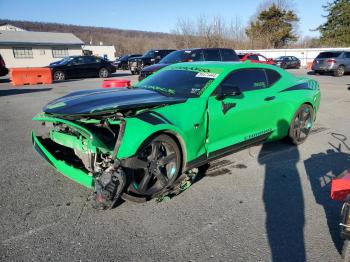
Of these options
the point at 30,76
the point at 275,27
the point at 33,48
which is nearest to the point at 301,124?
the point at 30,76

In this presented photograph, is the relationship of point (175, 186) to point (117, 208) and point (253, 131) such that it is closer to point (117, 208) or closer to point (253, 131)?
point (117, 208)

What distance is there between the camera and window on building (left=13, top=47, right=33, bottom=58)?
125 feet

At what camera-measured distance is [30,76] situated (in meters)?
17.5

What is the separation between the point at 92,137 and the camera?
124 inches

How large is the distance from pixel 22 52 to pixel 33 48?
1378mm

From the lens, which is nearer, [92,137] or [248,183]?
[92,137]

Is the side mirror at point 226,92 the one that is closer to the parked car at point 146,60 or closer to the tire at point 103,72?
the parked car at point 146,60

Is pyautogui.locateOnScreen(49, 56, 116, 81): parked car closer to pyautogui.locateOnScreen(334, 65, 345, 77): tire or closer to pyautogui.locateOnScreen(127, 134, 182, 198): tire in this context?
pyautogui.locateOnScreen(334, 65, 345, 77): tire

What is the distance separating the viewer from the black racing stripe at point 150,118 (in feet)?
11.0

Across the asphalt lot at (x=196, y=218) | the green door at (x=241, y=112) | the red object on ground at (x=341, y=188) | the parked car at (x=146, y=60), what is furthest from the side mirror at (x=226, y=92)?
the parked car at (x=146, y=60)

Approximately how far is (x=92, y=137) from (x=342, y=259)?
8.12 feet

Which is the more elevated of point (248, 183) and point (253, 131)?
point (253, 131)

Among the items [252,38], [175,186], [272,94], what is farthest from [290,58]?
[175,186]

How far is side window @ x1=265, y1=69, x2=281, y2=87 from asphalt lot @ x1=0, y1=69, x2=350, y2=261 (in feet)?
4.01
